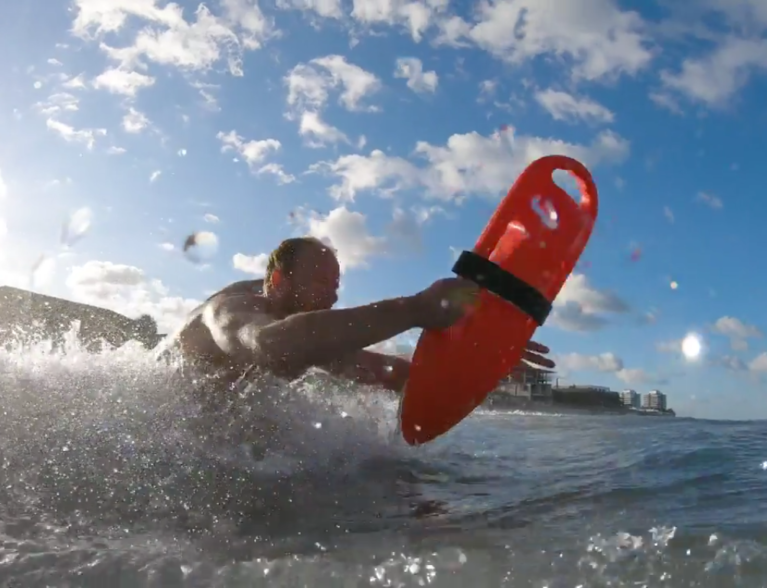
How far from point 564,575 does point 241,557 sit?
0.90m

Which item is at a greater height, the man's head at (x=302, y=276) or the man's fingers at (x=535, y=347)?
the man's head at (x=302, y=276)

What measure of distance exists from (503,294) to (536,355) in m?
0.50

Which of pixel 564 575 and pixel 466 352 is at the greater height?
pixel 466 352

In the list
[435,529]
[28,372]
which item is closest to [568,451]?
[435,529]

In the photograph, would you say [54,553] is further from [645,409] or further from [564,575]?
[645,409]

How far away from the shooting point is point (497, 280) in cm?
318

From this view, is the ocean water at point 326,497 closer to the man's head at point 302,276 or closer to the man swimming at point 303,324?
the man swimming at point 303,324

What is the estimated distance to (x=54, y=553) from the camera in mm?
1947

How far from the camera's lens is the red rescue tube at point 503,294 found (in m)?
3.20

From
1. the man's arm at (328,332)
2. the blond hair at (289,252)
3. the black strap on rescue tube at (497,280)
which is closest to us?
the man's arm at (328,332)

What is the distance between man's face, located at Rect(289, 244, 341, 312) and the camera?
3.71m

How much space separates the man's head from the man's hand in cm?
117

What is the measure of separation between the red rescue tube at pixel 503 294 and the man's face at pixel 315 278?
2.54 feet

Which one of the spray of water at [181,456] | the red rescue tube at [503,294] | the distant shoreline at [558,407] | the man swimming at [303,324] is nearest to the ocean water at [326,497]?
the spray of water at [181,456]
